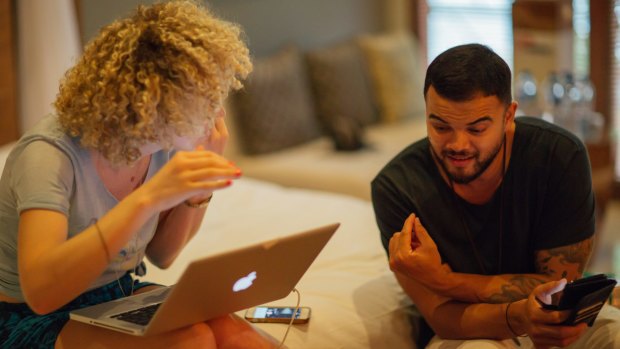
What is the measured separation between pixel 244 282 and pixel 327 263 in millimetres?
633

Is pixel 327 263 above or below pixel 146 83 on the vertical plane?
below

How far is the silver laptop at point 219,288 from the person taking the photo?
4.30 feet

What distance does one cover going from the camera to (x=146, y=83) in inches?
53.5

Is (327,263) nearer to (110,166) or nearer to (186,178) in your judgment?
(110,166)

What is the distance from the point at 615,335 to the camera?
1.65 meters

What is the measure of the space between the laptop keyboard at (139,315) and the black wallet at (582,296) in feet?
2.30

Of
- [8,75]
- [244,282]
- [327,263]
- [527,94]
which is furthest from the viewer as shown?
[527,94]

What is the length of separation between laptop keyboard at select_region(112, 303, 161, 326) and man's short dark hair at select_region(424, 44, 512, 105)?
2.16 ft

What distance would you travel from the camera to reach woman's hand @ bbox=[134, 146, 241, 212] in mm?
1297

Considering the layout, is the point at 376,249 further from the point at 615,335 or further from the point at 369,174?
the point at 369,174

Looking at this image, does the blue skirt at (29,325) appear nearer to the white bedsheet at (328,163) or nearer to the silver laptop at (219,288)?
the silver laptop at (219,288)

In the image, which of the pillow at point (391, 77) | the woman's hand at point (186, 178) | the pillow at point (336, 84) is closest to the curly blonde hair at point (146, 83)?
the woman's hand at point (186, 178)

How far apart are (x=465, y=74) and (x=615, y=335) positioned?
1.94 feet

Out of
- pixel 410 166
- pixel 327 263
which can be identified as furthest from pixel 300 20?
pixel 410 166
